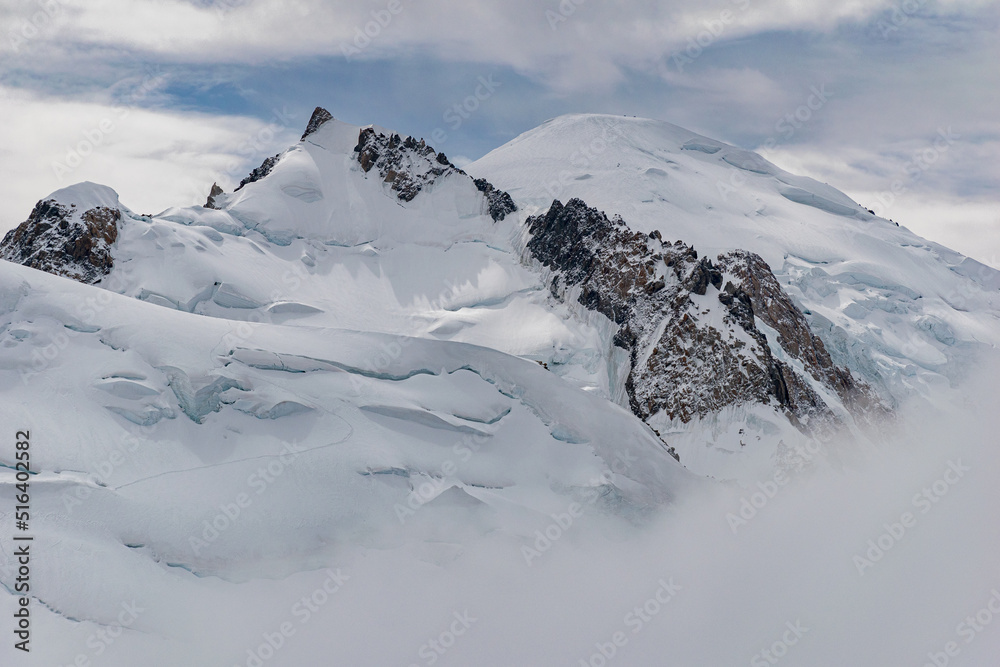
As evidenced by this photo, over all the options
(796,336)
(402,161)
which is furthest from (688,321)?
(402,161)

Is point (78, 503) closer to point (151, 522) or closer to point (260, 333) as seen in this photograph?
point (151, 522)

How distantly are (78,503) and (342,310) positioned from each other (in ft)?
137

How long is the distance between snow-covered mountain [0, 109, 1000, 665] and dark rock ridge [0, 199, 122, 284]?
0.33m

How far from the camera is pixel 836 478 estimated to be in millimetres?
60969

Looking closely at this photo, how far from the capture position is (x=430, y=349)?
4559 centimetres

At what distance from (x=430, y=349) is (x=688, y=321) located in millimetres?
31751

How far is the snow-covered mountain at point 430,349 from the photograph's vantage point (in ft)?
115

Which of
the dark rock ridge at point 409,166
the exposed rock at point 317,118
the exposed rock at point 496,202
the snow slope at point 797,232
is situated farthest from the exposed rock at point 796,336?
the exposed rock at point 317,118

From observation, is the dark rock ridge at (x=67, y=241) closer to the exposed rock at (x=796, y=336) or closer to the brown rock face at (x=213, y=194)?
the brown rock face at (x=213, y=194)

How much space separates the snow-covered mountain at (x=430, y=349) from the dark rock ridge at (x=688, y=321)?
30 centimetres

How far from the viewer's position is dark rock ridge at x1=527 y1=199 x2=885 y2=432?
65938 millimetres

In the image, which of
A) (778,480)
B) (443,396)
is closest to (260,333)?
(443,396)

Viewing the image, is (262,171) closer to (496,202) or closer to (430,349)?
(496,202)

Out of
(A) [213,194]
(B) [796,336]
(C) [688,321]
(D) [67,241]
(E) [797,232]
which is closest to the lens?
(C) [688,321]
